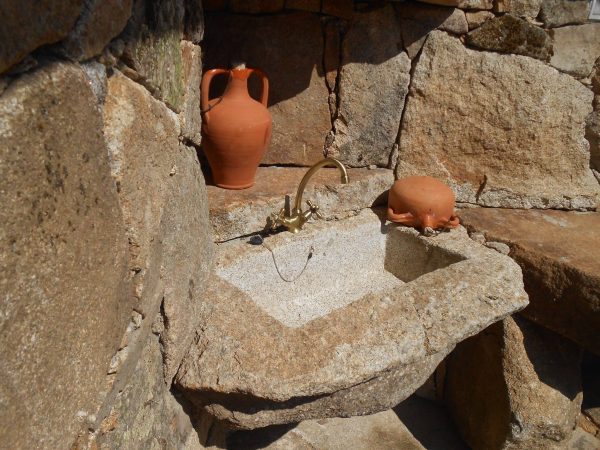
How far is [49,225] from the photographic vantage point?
2.14ft

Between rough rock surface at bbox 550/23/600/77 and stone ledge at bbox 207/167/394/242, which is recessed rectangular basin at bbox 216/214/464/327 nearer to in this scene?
stone ledge at bbox 207/167/394/242

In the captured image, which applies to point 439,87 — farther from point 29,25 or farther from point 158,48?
point 29,25

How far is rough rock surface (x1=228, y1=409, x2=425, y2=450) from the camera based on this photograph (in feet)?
7.51

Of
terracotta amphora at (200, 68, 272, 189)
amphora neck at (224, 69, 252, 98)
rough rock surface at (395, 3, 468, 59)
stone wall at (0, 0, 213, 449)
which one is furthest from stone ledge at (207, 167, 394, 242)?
rough rock surface at (395, 3, 468, 59)

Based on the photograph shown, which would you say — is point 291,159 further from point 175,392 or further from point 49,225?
point 49,225

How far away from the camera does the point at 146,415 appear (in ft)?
3.95

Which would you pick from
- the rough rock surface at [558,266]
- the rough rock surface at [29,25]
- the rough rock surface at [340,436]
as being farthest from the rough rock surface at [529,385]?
the rough rock surface at [29,25]

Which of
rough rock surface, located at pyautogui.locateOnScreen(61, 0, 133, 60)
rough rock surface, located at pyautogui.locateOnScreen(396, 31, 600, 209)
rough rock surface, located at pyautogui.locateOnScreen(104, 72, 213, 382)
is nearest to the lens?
rough rock surface, located at pyautogui.locateOnScreen(61, 0, 133, 60)

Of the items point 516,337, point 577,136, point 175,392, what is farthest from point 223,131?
point 577,136

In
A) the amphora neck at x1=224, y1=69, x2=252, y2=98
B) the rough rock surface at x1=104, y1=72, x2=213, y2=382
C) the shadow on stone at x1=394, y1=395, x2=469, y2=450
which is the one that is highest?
the amphora neck at x1=224, y1=69, x2=252, y2=98

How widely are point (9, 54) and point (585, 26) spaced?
8.78 feet

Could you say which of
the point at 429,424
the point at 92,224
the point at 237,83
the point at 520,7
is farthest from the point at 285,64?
the point at 429,424

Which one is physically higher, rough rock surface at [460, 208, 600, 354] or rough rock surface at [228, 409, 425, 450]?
rough rock surface at [460, 208, 600, 354]

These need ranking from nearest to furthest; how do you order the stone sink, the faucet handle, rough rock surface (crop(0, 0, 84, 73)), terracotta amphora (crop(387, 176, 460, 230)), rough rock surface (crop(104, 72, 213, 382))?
1. rough rock surface (crop(0, 0, 84, 73))
2. rough rock surface (crop(104, 72, 213, 382))
3. the stone sink
4. the faucet handle
5. terracotta amphora (crop(387, 176, 460, 230))
